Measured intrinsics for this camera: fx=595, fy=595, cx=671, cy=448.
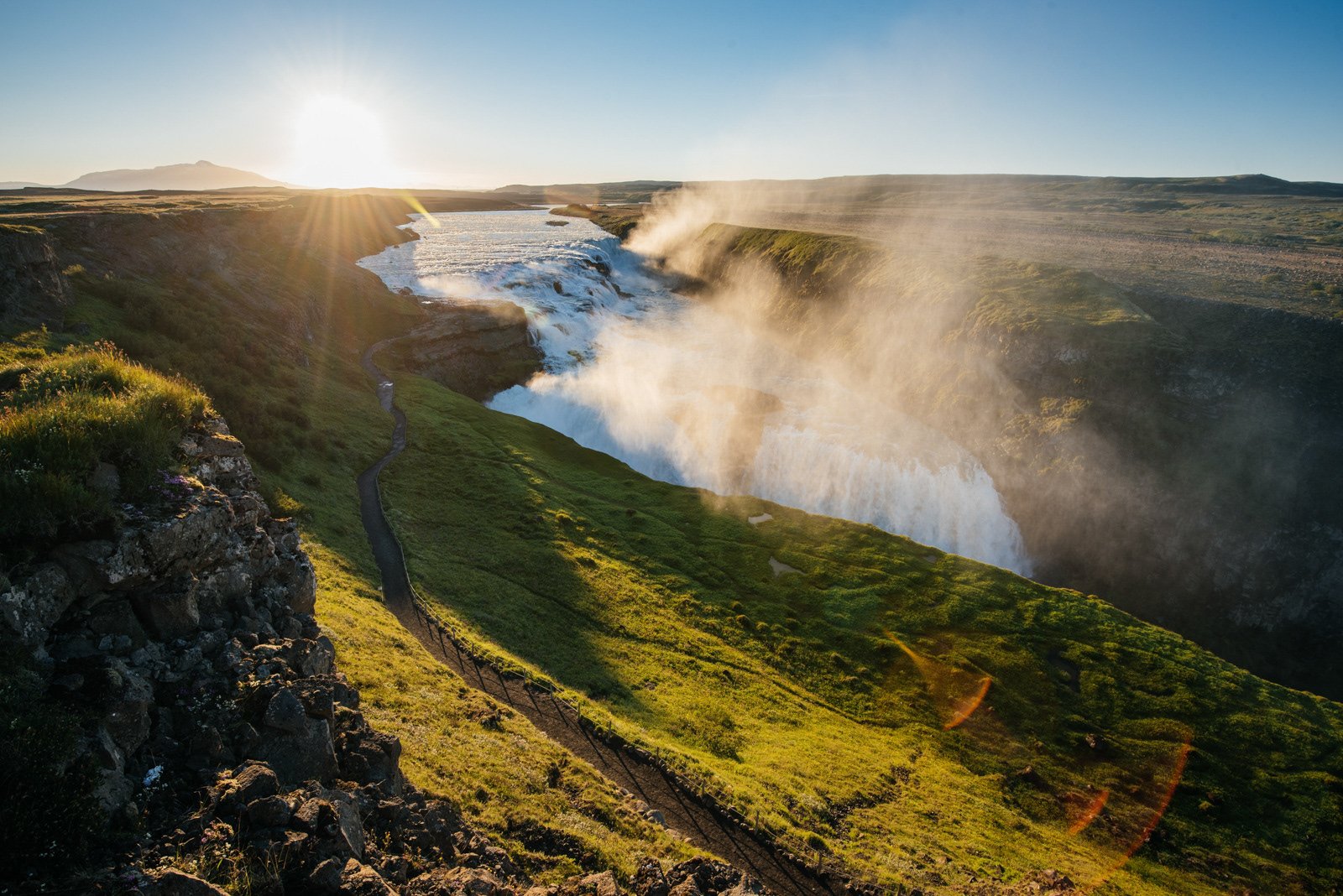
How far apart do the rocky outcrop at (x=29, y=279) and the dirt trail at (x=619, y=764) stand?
2589cm

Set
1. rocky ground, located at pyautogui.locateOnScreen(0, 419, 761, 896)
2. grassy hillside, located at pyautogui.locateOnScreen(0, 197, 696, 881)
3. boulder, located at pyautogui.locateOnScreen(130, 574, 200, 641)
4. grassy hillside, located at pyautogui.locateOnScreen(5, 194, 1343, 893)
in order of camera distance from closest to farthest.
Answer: rocky ground, located at pyautogui.locateOnScreen(0, 419, 761, 896), boulder, located at pyautogui.locateOnScreen(130, 574, 200, 641), grassy hillside, located at pyautogui.locateOnScreen(0, 197, 696, 881), grassy hillside, located at pyautogui.locateOnScreen(5, 194, 1343, 893)

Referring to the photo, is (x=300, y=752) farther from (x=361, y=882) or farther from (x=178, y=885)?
(x=178, y=885)

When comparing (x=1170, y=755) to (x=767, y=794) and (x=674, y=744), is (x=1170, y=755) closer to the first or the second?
(x=767, y=794)

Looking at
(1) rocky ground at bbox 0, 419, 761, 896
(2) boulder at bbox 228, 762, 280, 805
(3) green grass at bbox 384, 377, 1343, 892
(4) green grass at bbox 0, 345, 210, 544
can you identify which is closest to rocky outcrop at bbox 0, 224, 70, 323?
(3) green grass at bbox 384, 377, 1343, 892

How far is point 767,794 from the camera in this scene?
23797mm

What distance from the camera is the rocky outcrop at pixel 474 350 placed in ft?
267

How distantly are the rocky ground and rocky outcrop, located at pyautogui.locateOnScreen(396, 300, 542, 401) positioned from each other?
222 feet

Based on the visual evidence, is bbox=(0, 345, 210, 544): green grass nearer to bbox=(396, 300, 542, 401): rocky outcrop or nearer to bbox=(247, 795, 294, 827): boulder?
bbox=(247, 795, 294, 827): boulder

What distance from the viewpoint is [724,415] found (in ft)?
259

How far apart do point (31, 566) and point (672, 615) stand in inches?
1238

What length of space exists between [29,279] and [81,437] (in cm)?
3632

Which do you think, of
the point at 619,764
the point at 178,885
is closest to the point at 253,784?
the point at 178,885

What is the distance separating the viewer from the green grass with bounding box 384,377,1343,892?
26.3 metres

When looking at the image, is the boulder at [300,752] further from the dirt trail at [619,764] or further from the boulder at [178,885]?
the dirt trail at [619,764]
